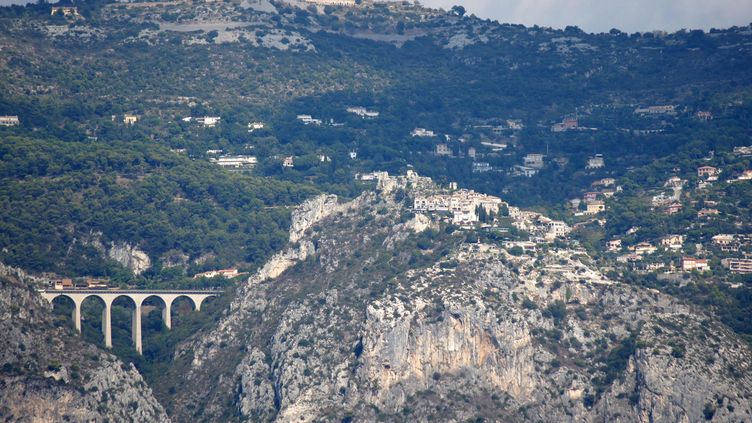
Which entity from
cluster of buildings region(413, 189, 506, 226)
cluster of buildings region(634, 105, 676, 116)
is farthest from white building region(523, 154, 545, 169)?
cluster of buildings region(413, 189, 506, 226)

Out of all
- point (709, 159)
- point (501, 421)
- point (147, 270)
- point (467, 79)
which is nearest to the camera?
point (501, 421)

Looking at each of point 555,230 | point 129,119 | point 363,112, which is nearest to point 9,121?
point 129,119

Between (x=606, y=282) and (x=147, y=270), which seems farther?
(x=147, y=270)

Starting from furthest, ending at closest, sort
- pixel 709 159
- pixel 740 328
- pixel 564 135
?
pixel 564 135
pixel 709 159
pixel 740 328

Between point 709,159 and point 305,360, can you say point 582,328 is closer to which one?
point 305,360

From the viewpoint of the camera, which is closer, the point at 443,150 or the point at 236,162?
the point at 236,162

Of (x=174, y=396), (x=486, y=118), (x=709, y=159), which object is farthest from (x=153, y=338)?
(x=486, y=118)

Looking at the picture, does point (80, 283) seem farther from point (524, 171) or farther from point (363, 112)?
point (363, 112)
